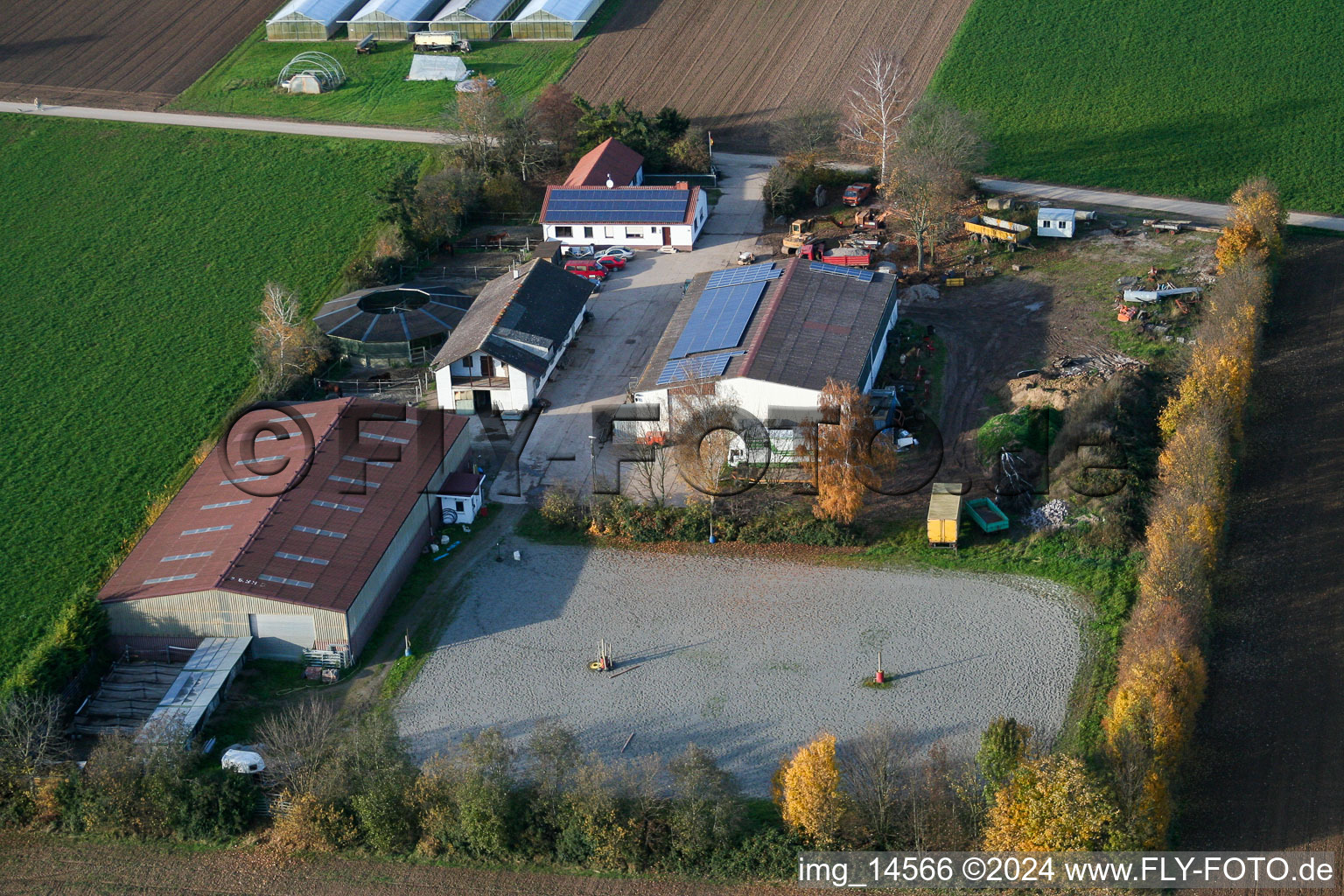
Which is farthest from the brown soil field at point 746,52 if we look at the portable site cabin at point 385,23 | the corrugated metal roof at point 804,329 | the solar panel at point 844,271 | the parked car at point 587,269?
the corrugated metal roof at point 804,329

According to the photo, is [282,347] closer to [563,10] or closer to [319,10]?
[563,10]

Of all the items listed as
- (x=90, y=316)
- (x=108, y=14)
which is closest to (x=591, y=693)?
(x=90, y=316)

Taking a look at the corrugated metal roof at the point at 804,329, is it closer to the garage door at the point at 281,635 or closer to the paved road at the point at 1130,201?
the paved road at the point at 1130,201

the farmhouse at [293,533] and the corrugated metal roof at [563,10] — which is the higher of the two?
the corrugated metal roof at [563,10]

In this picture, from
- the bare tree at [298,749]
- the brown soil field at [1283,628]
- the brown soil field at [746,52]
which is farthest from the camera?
the brown soil field at [746,52]

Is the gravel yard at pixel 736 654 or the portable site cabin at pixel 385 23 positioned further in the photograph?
the portable site cabin at pixel 385 23

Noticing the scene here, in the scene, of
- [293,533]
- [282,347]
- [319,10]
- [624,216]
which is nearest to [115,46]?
[319,10]

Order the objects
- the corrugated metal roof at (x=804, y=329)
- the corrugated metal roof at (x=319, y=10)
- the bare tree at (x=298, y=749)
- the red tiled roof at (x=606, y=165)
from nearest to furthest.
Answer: the bare tree at (x=298, y=749) → the corrugated metal roof at (x=804, y=329) → the red tiled roof at (x=606, y=165) → the corrugated metal roof at (x=319, y=10)
